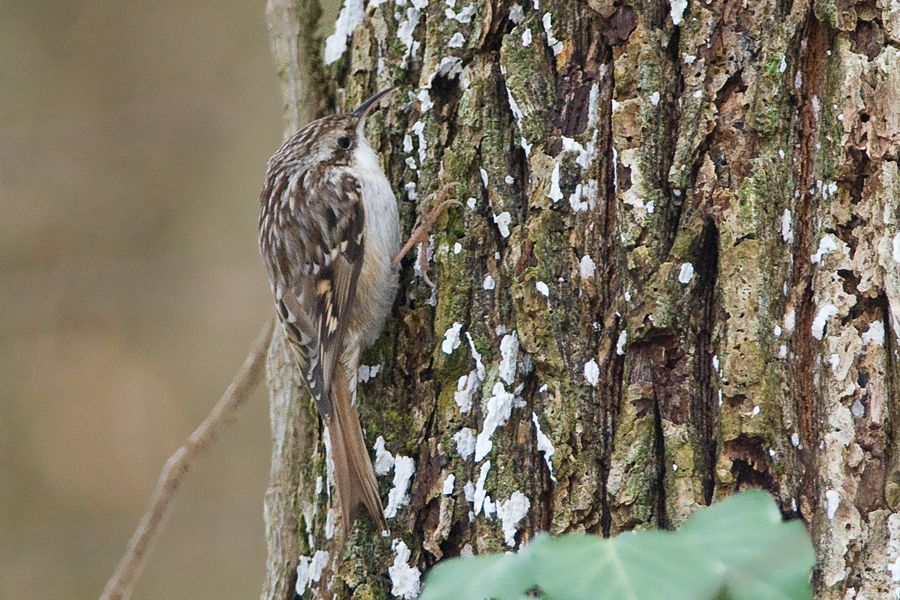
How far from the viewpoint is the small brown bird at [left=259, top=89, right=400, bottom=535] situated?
6.73ft

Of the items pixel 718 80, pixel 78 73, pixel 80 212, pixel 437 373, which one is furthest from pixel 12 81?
pixel 718 80

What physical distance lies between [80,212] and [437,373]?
2.63 m

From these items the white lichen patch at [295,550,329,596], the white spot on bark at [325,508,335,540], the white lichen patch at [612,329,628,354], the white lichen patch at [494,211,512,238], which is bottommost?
the white lichen patch at [295,550,329,596]

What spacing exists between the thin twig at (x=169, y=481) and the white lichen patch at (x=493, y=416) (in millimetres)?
810

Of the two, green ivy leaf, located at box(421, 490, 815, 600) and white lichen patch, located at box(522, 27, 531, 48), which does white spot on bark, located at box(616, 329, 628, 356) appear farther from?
green ivy leaf, located at box(421, 490, 815, 600)

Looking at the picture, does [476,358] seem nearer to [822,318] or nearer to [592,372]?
[592,372]

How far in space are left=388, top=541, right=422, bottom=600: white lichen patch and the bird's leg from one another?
519 millimetres

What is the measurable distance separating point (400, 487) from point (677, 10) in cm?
98


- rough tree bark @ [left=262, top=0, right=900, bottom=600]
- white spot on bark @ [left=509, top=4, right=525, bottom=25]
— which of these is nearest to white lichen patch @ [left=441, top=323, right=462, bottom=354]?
rough tree bark @ [left=262, top=0, right=900, bottom=600]

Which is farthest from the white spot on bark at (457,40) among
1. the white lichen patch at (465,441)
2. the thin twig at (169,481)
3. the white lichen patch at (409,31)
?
the thin twig at (169,481)

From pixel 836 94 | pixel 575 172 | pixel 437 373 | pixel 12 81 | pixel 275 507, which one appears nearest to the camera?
pixel 836 94

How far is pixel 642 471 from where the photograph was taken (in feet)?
5.37

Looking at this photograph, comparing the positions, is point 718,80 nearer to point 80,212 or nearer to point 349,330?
point 349,330

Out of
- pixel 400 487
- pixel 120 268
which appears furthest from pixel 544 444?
pixel 120 268
